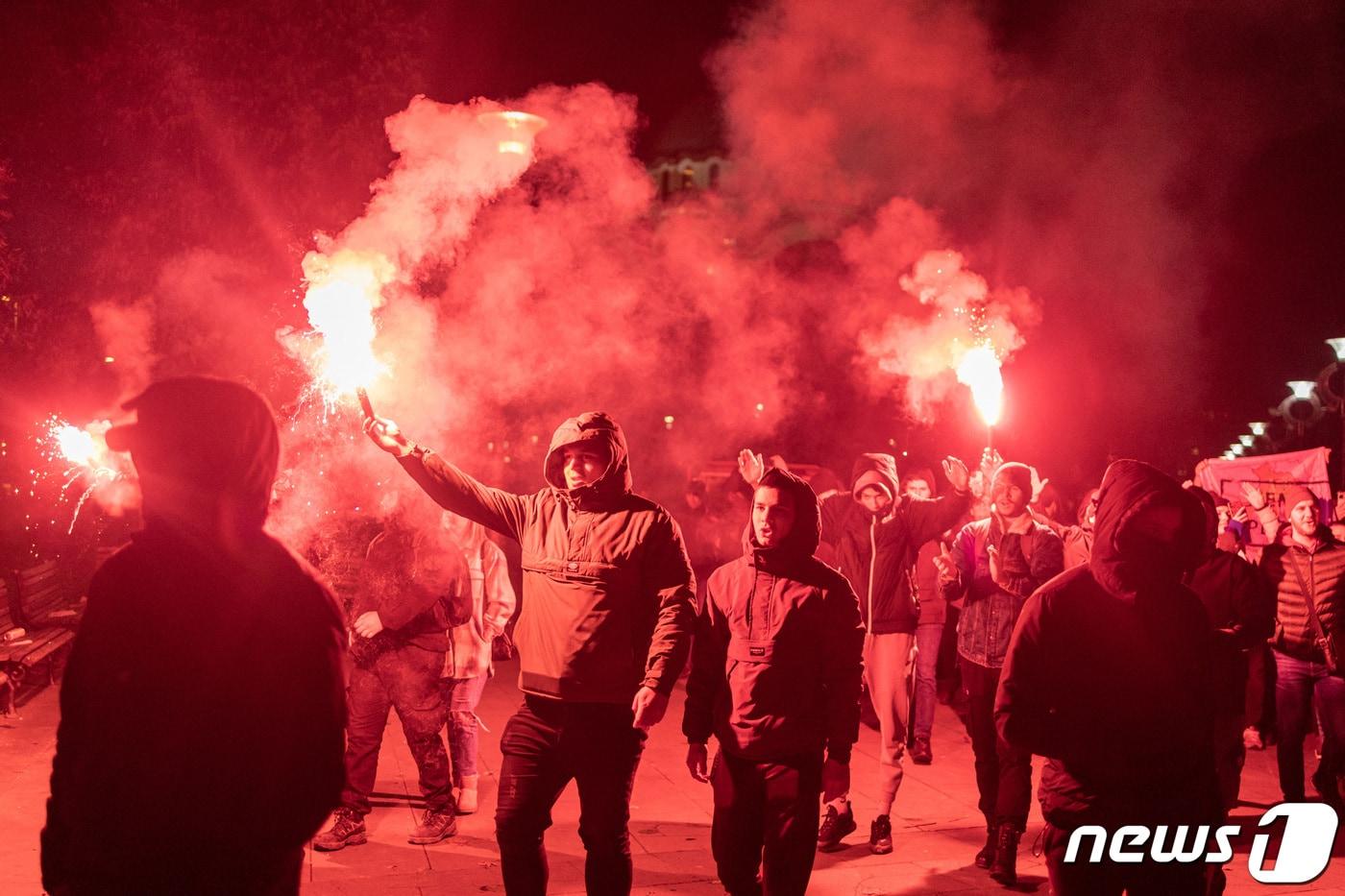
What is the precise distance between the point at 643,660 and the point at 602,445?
88 cm

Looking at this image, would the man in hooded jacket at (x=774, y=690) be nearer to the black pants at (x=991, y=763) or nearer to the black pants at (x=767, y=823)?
the black pants at (x=767, y=823)

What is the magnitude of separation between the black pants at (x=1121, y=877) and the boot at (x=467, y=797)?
4.25 m

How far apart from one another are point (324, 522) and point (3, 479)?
8894 mm

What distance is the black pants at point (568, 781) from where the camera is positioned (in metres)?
4.20

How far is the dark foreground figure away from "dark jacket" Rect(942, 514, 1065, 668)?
4284mm

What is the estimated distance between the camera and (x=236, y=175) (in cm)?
1115

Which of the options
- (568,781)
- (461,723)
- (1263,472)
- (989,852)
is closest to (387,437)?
(568,781)

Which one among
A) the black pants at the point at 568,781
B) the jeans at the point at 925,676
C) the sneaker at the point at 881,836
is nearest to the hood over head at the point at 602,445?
the black pants at the point at 568,781

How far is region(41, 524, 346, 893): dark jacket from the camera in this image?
2.31 metres

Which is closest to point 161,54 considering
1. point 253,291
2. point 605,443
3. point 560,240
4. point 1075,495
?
point 253,291

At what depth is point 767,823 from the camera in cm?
436

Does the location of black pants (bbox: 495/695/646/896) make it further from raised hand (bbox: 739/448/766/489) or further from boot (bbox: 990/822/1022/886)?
raised hand (bbox: 739/448/766/489)

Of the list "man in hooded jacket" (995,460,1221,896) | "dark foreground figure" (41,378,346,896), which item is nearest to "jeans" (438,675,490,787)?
"man in hooded jacket" (995,460,1221,896)

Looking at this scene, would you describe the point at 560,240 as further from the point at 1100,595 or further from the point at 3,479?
the point at 1100,595
